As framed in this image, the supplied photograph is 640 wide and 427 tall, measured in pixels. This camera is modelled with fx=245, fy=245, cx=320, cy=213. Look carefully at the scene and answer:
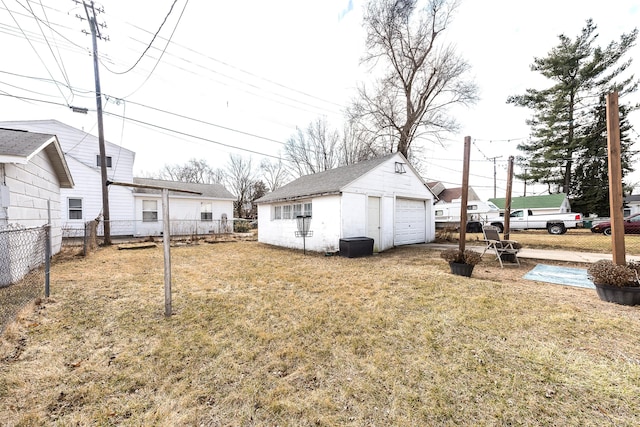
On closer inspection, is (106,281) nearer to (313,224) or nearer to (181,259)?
(181,259)

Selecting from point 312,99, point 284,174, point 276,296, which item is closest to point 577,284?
point 276,296

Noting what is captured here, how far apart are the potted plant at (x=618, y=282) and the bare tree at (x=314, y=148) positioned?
22.5 metres

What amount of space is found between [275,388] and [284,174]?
1243 inches

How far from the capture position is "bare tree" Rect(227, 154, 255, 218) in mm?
33062

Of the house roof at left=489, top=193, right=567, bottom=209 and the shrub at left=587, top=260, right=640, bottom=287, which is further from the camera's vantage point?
the house roof at left=489, top=193, right=567, bottom=209

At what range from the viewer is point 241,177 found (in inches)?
1309

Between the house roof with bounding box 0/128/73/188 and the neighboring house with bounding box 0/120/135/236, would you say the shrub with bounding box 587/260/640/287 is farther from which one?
the neighboring house with bounding box 0/120/135/236

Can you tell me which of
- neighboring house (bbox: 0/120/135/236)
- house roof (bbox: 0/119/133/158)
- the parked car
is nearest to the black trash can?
neighboring house (bbox: 0/120/135/236)

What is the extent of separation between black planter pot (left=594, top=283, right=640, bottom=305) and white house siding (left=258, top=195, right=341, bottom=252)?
6543mm

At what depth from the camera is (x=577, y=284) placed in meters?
5.16

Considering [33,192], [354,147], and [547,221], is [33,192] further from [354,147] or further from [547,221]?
[547,221]

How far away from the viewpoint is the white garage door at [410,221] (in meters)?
11.7

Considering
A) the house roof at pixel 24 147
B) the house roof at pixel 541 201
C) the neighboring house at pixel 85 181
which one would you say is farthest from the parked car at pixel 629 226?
the neighboring house at pixel 85 181

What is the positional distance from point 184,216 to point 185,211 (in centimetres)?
36
